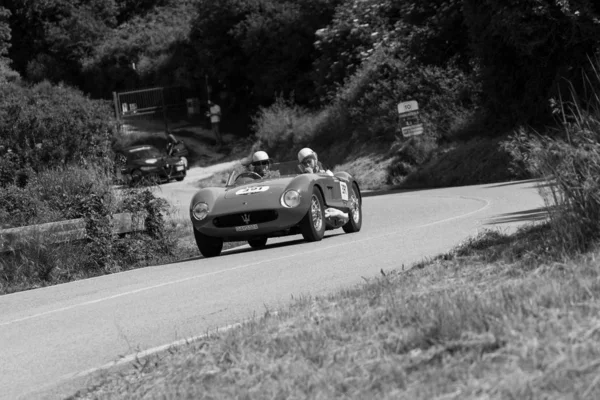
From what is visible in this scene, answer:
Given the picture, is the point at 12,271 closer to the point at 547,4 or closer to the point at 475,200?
the point at 475,200

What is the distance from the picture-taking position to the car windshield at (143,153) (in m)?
48.8

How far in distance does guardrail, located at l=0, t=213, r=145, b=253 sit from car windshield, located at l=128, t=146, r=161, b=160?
108ft

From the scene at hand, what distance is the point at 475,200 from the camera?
22750mm

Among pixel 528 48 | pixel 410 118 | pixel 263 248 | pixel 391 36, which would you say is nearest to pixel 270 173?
pixel 263 248

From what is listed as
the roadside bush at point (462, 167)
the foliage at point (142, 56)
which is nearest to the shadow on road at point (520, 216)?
the roadside bush at point (462, 167)

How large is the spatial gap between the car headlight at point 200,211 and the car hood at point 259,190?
0.41m

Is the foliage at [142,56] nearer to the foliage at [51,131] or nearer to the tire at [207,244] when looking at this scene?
the foliage at [51,131]

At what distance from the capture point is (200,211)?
52.5ft

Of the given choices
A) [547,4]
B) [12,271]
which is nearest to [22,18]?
[547,4]

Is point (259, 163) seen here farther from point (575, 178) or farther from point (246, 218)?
point (575, 178)

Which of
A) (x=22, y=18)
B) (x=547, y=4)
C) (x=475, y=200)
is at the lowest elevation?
(x=475, y=200)

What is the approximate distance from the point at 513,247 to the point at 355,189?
9716 mm

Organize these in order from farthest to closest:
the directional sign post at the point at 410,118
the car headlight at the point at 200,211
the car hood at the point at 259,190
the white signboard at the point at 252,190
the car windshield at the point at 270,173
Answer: the directional sign post at the point at 410,118 → the car windshield at the point at 270,173 → the white signboard at the point at 252,190 → the car hood at the point at 259,190 → the car headlight at the point at 200,211

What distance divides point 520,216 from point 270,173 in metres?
3.75
